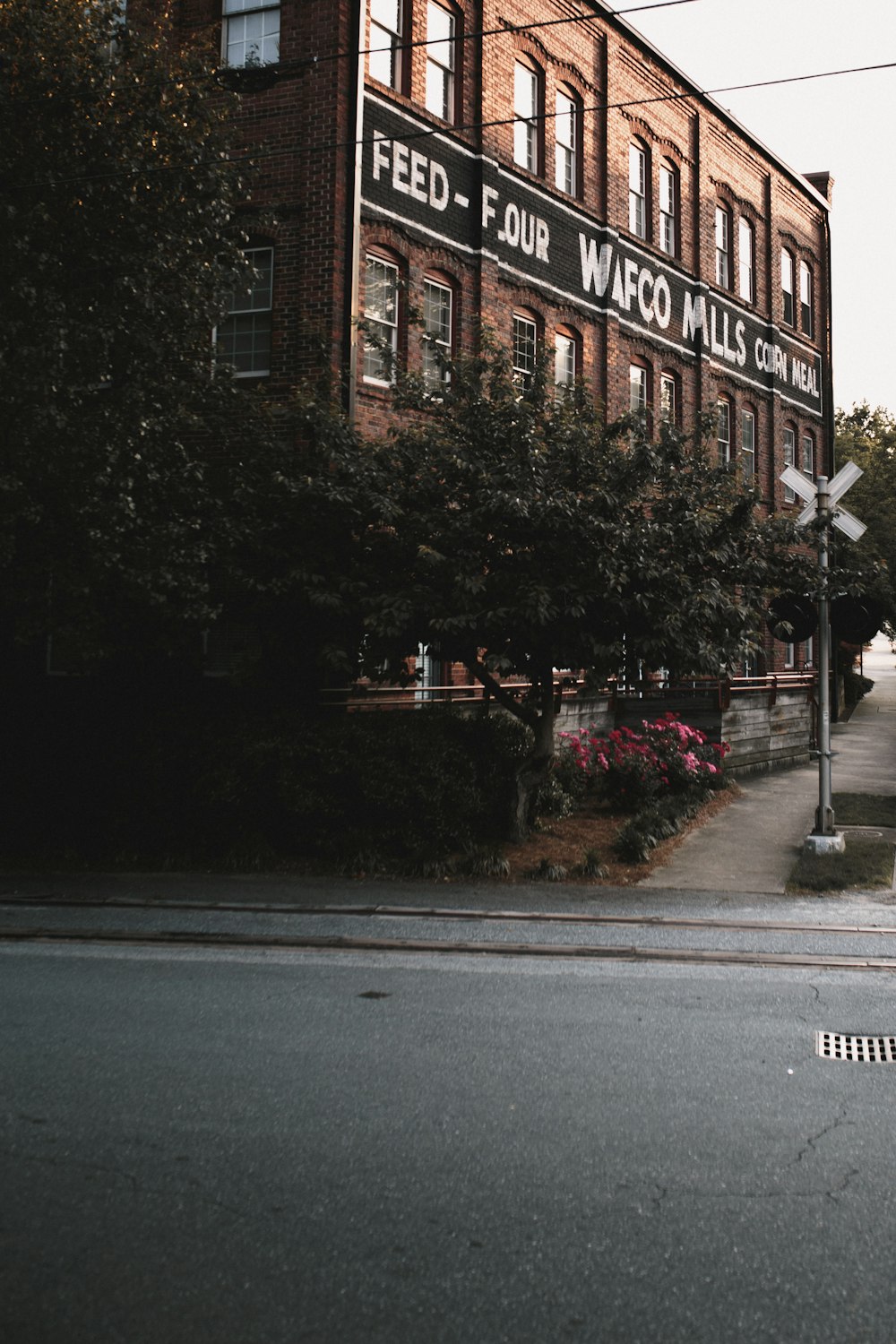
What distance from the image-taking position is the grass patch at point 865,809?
573 inches

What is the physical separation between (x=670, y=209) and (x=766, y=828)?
15.0 m

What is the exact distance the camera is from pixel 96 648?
11.5 m

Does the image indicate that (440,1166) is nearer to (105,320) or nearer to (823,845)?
(823,845)

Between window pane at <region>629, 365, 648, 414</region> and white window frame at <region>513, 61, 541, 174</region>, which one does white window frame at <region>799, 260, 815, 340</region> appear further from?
white window frame at <region>513, 61, 541, 174</region>

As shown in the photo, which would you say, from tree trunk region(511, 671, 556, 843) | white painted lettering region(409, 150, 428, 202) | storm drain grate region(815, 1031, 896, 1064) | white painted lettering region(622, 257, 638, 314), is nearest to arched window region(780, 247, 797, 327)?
white painted lettering region(622, 257, 638, 314)

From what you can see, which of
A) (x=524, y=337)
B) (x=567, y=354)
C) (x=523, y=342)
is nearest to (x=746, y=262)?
(x=567, y=354)

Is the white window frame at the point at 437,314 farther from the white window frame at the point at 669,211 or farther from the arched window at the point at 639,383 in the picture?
the white window frame at the point at 669,211

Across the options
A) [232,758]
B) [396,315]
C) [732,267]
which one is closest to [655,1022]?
[232,758]

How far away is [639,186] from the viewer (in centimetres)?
2309

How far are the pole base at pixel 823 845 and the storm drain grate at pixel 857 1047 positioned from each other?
617cm

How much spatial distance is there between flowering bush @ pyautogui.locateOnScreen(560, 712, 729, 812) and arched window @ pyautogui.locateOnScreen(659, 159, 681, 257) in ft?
38.1

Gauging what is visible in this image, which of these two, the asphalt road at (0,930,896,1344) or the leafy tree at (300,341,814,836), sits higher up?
the leafy tree at (300,341,814,836)

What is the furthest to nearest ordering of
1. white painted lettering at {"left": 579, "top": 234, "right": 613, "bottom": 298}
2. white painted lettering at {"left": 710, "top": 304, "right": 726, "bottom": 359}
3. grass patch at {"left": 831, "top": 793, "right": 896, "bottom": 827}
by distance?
white painted lettering at {"left": 710, "top": 304, "right": 726, "bottom": 359}
white painted lettering at {"left": 579, "top": 234, "right": 613, "bottom": 298}
grass patch at {"left": 831, "top": 793, "right": 896, "bottom": 827}

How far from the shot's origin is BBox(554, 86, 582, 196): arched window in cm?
2050
